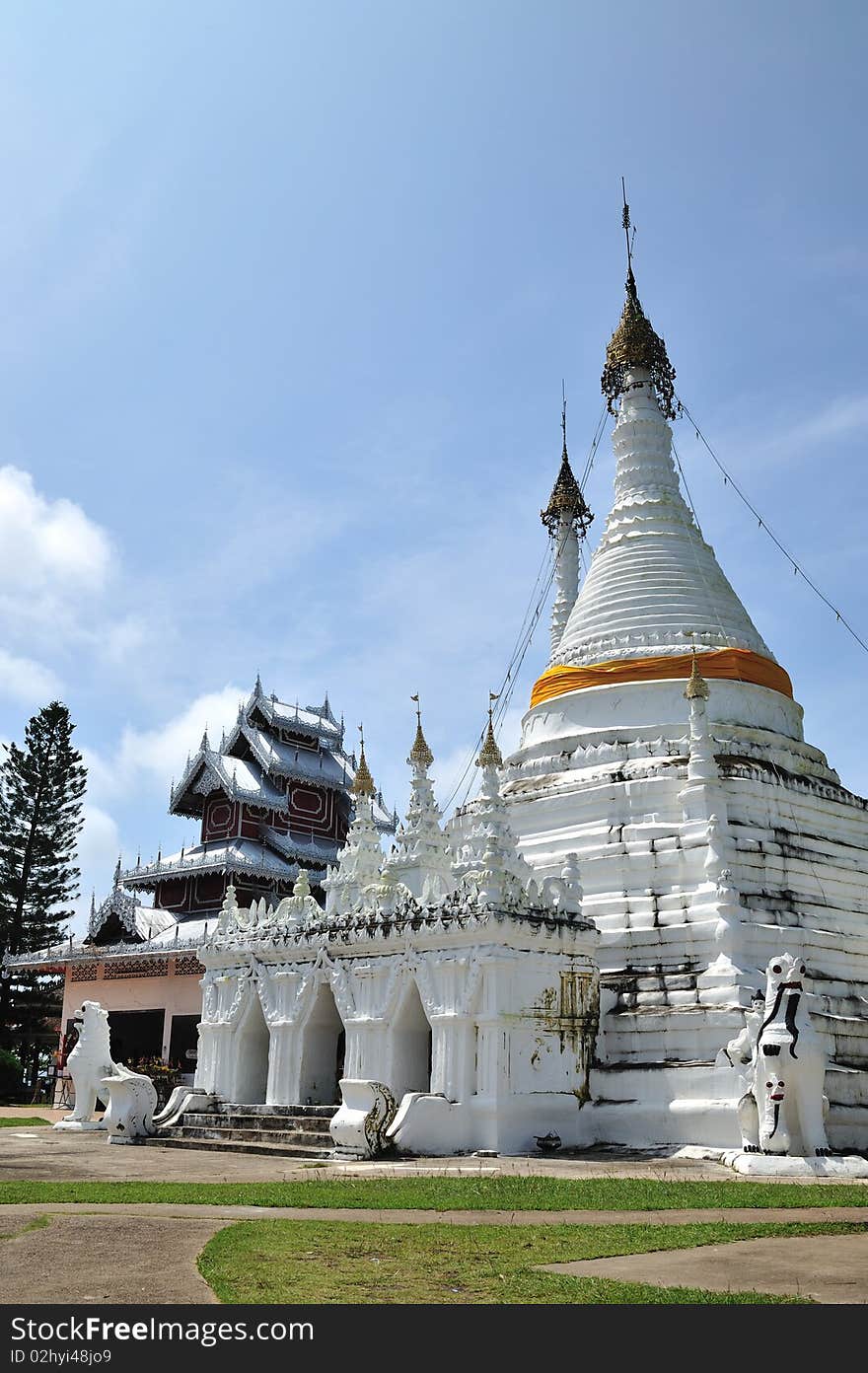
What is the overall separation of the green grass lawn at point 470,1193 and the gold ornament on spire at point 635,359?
24.5m

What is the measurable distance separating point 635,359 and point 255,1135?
22.7 meters

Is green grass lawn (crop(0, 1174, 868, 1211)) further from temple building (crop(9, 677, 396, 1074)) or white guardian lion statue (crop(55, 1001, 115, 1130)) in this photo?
temple building (crop(9, 677, 396, 1074))

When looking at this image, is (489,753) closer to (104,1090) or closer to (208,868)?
(104,1090)

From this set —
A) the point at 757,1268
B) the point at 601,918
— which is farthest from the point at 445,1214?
the point at 601,918

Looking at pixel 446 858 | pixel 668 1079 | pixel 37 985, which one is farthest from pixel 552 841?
pixel 37 985

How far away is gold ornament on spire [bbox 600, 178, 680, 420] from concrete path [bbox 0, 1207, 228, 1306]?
27.9 meters

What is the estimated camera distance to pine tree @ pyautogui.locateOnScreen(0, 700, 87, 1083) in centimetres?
4669

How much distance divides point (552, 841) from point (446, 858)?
2288 millimetres

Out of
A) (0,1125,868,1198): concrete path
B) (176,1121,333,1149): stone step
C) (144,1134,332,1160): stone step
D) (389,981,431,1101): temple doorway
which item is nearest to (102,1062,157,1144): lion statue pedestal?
(144,1134,332,1160): stone step

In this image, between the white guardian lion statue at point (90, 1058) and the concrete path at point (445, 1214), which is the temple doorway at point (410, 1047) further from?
the concrete path at point (445, 1214)

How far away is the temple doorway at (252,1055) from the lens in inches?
980

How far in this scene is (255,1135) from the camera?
21625 mm

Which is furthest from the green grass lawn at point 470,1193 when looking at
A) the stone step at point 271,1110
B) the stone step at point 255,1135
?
the stone step at point 271,1110
